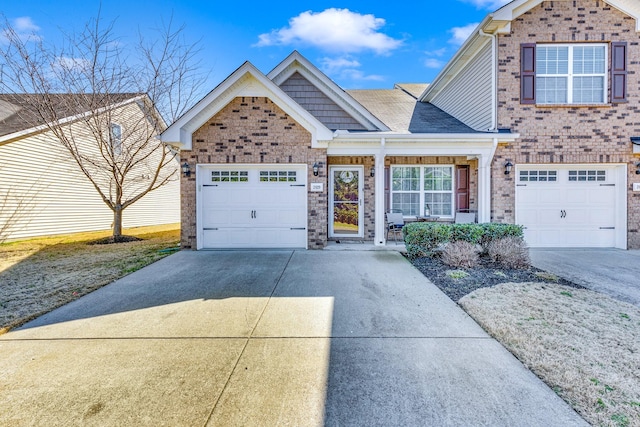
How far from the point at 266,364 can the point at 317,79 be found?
9.27m

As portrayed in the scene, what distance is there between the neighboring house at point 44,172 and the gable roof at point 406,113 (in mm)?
8668

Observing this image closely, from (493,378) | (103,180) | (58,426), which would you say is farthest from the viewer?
(103,180)

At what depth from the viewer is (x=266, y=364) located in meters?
2.94

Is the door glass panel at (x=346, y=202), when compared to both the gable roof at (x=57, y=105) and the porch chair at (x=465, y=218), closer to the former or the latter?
the porch chair at (x=465, y=218)

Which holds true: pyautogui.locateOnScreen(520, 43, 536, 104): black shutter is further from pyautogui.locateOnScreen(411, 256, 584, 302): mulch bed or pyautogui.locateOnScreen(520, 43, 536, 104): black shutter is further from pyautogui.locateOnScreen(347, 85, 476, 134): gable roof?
pyautogui.locateOnScreen(411, 256, 584, 302): mulch bed

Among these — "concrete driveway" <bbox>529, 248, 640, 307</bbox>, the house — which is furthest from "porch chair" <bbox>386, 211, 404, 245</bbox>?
"concrete driveway" <bbox>529, 248, 640, 307</bbox>

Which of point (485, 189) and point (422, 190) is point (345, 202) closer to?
point (422, 190)

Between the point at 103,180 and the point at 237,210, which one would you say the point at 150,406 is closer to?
the point at 237,210

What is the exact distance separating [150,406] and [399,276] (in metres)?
4.52

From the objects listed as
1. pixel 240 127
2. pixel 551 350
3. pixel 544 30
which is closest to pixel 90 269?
pixel 240 127

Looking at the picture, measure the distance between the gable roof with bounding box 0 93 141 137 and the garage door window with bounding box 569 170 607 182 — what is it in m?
14.5

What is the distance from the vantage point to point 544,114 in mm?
8516

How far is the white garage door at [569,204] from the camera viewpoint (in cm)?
876

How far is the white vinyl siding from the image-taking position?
902cm
